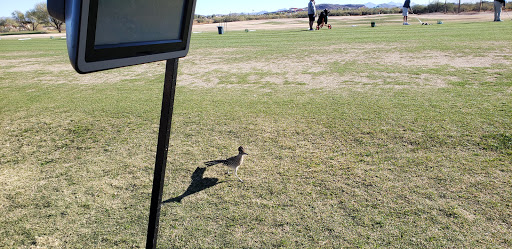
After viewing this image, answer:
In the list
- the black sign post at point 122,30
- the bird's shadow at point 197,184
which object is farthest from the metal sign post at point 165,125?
the bird's shadow at point 197,184

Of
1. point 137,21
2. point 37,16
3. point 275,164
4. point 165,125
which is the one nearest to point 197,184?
point 275,164

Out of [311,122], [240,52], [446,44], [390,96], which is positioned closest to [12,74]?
[240,52]

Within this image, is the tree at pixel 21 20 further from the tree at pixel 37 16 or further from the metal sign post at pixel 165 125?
the metal sign post at pixel 165 125

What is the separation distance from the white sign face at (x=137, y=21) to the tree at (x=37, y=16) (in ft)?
226

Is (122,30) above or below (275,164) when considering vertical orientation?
above

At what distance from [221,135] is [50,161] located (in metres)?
2.54

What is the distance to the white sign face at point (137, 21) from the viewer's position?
1.36m

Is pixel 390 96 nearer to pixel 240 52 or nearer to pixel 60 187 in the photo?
pixel 60 187

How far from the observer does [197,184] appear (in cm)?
436

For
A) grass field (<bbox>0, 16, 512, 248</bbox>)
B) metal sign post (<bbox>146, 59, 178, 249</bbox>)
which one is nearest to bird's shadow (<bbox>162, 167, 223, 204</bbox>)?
grass field (<bbox>0, 16, 512, 248</bbox>)

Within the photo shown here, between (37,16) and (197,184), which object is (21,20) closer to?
(37,16)

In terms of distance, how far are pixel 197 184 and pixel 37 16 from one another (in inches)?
2687

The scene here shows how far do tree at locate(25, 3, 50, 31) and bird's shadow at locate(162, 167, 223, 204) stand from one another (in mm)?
66750

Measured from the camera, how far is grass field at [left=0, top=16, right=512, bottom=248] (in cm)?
345
